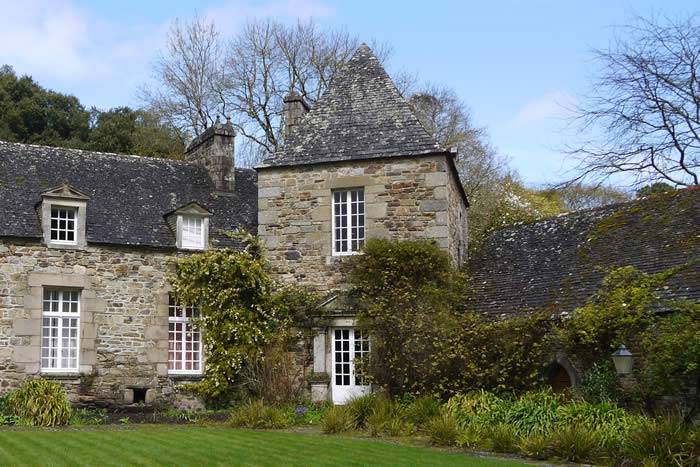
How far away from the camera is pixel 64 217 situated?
17.6 metres

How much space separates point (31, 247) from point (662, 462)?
12.6 m

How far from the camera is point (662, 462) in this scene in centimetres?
1020

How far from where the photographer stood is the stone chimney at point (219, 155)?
20.9 m

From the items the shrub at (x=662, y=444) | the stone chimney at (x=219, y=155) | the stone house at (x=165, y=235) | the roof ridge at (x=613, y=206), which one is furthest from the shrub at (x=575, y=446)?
the stone chimney at (x=219, y=155)

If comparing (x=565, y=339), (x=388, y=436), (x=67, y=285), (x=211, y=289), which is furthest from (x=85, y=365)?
(x=565, y=339)

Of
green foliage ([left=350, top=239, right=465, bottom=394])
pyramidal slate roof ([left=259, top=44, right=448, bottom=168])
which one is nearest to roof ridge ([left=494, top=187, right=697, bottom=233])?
green foliage ([left=350, top=239, right=465, bottom=394])

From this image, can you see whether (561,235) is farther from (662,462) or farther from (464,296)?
(662,462)

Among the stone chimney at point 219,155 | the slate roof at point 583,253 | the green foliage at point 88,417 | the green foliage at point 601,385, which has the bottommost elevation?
the green foliage at point 88,417

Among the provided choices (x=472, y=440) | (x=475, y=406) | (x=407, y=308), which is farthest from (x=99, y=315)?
(x=472, y=440)

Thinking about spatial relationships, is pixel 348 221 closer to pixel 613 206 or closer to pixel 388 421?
pixel 388 421

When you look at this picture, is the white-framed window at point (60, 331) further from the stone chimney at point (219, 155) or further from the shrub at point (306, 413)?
the stone chimney at point (219, 155)

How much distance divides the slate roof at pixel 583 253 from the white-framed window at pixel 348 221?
280 centimetres

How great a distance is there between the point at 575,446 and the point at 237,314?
8.51 metres

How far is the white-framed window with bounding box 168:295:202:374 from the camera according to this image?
18250 mm
